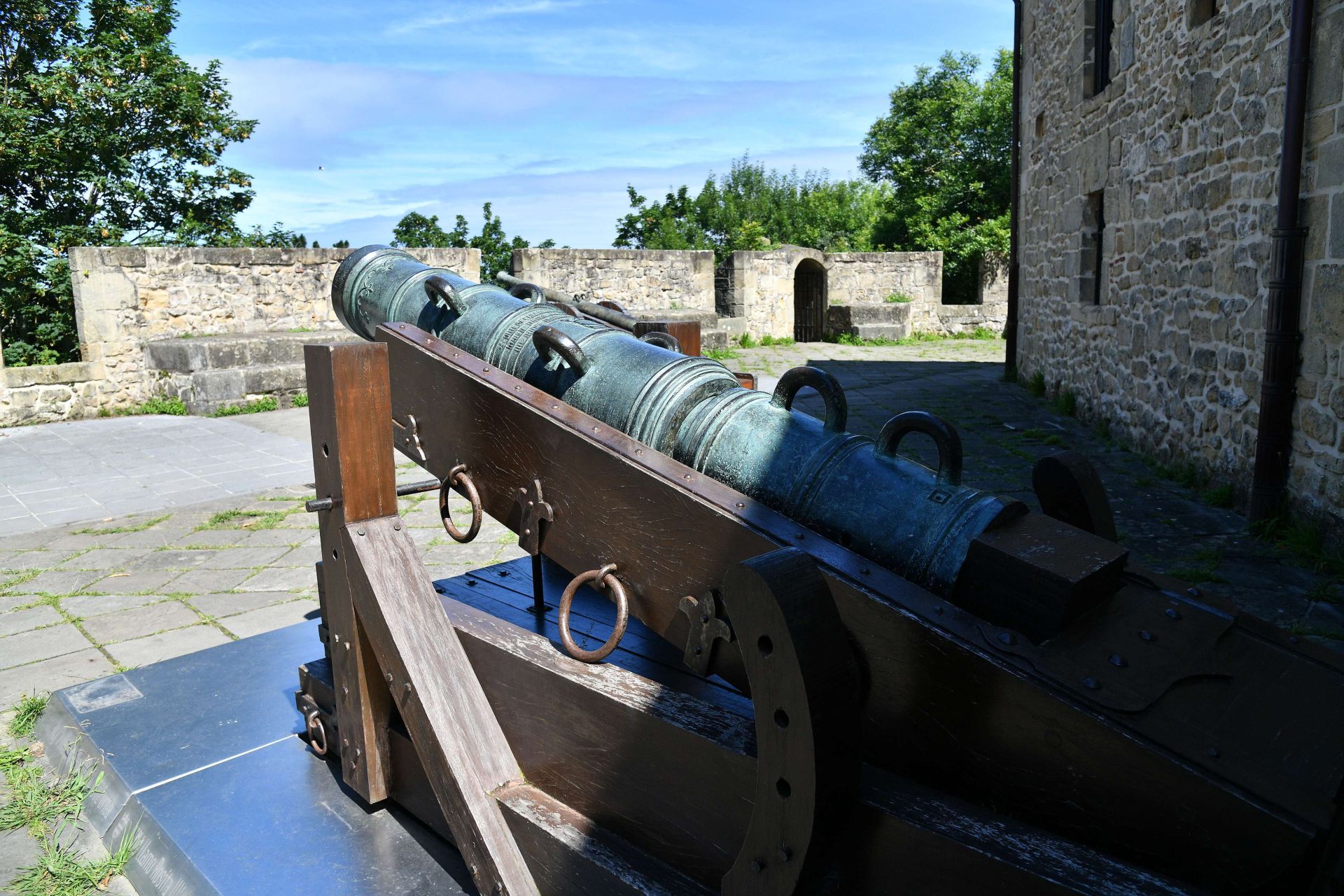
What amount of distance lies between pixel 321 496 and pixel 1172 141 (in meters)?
6.00

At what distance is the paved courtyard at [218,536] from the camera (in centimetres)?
360

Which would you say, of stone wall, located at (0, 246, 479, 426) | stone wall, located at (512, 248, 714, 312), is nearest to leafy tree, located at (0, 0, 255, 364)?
stone wall, located at (0, 246, 479, 426)

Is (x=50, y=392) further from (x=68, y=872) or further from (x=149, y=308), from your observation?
(x=68, y=872)

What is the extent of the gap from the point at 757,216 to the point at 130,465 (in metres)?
21.8

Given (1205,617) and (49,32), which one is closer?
(1205,617)

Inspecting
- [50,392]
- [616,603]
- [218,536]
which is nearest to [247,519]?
[218,536]

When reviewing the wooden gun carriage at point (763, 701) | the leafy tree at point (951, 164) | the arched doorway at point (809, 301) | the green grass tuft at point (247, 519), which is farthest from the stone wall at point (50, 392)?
the leafy tree at point (951, 164)

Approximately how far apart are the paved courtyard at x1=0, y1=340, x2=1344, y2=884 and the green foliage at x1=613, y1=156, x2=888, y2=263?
1372 centimetres

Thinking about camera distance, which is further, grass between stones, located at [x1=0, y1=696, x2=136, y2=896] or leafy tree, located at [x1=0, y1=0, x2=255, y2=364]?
leafy tree, located at [x1=0, y1=0, x2=255, y2=364]

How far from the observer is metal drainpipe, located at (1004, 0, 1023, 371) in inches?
420

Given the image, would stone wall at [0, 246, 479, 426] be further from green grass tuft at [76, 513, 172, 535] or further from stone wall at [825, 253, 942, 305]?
stone wall at [825, 253, 942, 305]

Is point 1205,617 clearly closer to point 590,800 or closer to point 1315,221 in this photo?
point 590,800

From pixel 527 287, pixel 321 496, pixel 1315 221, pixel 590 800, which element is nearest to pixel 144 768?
pixel 321 496

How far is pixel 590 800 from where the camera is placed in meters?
1.77
